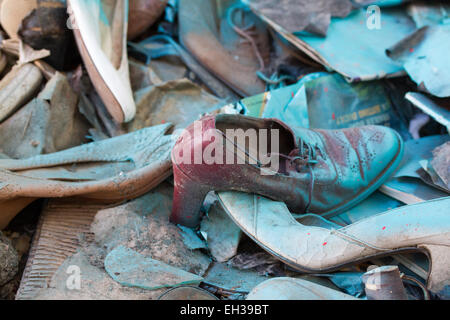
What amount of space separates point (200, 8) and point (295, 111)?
85 centimetres

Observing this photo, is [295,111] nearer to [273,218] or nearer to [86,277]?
[273,218]

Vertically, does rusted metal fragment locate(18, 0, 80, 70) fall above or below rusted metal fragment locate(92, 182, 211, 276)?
above

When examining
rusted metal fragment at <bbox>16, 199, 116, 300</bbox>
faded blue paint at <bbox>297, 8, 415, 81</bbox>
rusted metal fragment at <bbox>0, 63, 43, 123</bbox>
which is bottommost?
rusted metal fragment at <bbox>16, 199, 116, 300</bbox>

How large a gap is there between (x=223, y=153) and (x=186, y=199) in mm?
215

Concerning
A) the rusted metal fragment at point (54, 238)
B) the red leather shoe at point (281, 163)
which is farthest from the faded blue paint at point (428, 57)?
the rusted metal fragment at point (54, 238)

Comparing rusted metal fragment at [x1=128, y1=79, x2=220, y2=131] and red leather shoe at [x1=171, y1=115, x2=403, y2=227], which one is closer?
red leather shoe at [x1=171, y1=115, x2=403, y2=227]

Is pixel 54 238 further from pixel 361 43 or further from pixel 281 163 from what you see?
pixel 361 43

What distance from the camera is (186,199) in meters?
1.20

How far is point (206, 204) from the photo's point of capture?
135 cm

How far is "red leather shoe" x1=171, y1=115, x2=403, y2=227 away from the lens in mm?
1108

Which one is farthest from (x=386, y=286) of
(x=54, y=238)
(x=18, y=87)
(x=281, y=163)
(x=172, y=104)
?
(x=18, y=87)

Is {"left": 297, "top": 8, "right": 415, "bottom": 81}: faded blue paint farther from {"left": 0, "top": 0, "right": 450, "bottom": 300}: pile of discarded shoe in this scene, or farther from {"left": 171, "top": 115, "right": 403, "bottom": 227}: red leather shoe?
{"left": 171, "top": 115, "right": 403, "bottom": 227}: red leather shoe

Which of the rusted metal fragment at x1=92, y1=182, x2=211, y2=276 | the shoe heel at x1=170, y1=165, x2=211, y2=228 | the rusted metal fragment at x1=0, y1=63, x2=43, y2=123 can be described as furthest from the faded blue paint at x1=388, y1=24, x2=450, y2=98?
the rusted metal fragment at x1=0, y1=63, x2=43, y2=123
